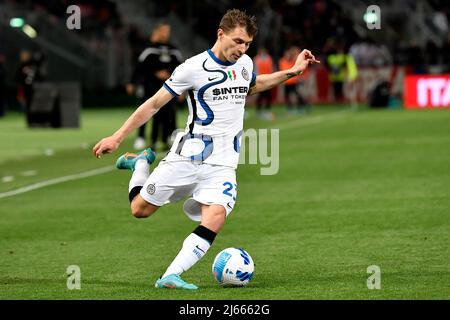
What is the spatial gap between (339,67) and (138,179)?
36.1 metres

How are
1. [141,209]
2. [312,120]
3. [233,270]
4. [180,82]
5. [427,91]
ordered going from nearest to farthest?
1. [233,270]
2. [180,82]
3. [141,209]
4. [312,120]
5. [427,91]

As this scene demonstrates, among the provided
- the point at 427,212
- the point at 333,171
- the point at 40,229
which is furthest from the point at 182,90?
the point at 333,171

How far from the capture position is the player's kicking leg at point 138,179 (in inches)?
398

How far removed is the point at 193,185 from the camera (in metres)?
9.92

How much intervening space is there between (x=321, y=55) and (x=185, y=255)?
130ft

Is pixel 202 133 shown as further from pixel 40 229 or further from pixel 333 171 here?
pixel 333 171

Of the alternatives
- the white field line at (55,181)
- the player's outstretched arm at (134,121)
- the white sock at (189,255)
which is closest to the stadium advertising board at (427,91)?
the white field line at (55,181)

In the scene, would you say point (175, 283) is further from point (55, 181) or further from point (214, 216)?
point (55, 181)

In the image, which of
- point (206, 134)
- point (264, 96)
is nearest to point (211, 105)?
point (206, 134)

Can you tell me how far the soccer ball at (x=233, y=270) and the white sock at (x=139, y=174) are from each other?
116 cm

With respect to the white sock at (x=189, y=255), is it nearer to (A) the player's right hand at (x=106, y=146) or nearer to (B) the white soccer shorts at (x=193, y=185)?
(B) the white soccer shorts at (x=193, y=185)

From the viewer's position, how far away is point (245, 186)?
18000mm
